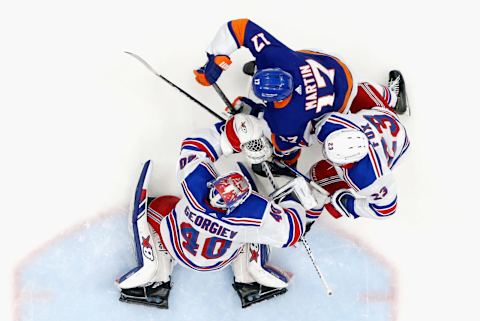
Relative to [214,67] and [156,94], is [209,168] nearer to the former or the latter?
[214,67]

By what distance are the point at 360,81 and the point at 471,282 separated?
6.38 feet

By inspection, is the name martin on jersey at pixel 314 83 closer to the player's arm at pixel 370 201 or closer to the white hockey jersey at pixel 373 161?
the white hockey jersey at pixel 373 161

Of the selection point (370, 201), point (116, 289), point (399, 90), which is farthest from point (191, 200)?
point (399, 90)

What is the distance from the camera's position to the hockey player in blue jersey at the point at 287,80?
2957mm

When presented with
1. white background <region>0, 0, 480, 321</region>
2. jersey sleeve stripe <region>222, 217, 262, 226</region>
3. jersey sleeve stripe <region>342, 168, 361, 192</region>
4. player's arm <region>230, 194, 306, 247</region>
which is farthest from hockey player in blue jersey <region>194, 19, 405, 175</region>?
white background <region>0, 0, 480, 321</region>

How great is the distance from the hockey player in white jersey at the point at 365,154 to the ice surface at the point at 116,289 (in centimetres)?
74

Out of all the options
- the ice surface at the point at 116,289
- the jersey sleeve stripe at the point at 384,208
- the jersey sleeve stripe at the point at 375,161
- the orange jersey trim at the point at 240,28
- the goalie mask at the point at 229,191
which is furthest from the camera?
the ice surface at the point at 116,289

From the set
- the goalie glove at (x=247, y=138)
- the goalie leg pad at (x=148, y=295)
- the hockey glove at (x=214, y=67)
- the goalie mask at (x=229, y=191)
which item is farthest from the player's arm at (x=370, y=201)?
the goalie leg pad at (x=148, y=295)

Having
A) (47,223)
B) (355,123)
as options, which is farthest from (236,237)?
(47,223)

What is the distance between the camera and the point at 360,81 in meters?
3.94

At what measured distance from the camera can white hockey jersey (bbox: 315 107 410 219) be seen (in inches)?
120

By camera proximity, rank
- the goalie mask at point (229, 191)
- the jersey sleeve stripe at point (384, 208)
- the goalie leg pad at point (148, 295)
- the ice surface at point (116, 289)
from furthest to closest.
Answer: the ice surface at point (116, 289)
the goalie leg pad at point (148, 295)
the jersey sleeve stripe at point (384, 208)
the goalie mask at point (229, 191)

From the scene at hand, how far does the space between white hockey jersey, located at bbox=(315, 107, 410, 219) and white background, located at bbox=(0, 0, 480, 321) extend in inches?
27.7

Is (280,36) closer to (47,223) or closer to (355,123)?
(355,123)
